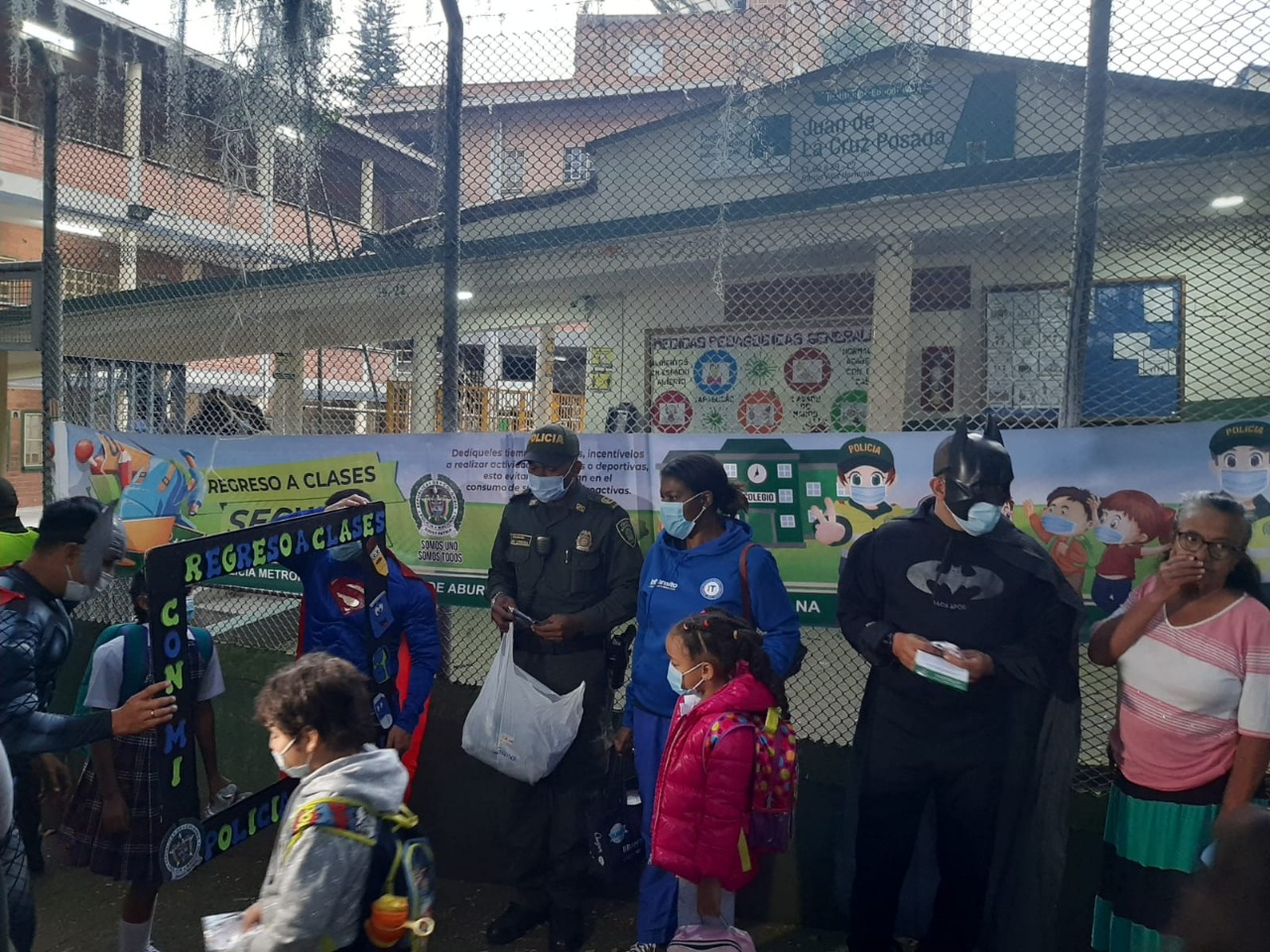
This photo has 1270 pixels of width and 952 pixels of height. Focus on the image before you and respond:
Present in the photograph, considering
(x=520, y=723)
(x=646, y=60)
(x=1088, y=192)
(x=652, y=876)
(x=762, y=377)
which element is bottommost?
(x=652, y=876)

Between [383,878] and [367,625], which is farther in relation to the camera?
[367,625]

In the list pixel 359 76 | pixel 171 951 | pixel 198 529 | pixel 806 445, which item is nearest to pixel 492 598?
pixel 806 445

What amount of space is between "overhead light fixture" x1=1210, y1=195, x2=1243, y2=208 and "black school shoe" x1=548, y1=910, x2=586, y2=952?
373cm

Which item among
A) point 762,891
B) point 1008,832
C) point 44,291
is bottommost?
point 762,891

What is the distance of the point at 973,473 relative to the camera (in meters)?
2.76

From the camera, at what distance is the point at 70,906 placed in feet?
12.7

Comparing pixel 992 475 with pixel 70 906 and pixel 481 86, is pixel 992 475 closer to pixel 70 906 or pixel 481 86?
pixel 481 86

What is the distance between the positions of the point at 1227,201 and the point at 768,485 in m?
2.11

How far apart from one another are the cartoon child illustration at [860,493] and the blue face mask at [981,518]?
662 millimetres

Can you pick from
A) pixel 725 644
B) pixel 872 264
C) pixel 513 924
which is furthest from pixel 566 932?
pixel 872 264

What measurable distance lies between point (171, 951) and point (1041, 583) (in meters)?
3.44

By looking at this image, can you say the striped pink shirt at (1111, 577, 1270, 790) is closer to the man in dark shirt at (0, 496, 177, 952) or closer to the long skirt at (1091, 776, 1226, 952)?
the long skirt at (1091, 776, 1226, 952)

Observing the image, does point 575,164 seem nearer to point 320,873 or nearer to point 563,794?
point 563,794

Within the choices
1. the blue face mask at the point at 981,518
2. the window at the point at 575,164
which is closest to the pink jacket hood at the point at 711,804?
the blue face mask at the point at 981,518
